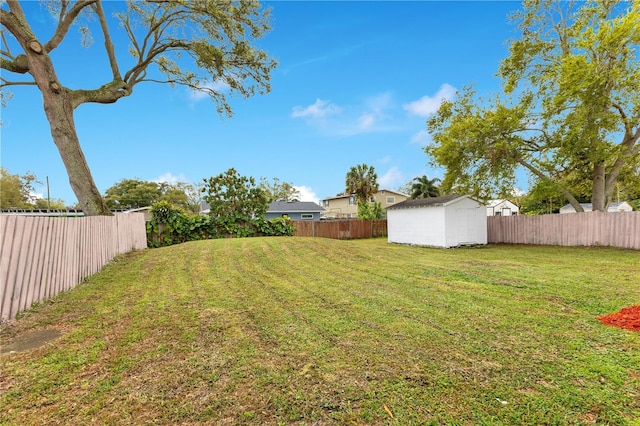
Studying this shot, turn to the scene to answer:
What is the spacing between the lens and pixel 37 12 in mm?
9438

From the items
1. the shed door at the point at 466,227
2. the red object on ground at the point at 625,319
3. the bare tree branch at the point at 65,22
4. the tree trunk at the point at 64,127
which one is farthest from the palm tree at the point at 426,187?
the bare tree branch at the point at 65,22

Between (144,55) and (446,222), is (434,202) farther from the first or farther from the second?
(144,55)

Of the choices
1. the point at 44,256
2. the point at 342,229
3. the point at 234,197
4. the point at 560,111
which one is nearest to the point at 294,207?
the point at 342,229

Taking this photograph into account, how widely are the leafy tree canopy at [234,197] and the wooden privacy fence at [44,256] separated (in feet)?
24.7

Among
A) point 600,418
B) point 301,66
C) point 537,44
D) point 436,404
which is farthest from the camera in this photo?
point 537,44

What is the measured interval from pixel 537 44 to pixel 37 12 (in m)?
20.1

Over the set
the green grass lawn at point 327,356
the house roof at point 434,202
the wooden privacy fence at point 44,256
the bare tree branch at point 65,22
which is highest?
the bare tree branch at point 65,22

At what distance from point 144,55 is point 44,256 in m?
10.5

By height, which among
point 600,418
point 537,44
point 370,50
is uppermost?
point 537,44

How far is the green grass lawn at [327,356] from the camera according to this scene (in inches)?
79.6

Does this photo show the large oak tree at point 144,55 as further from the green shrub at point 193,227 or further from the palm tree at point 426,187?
the palm tree at point 426,187

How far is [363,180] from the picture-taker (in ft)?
94.2

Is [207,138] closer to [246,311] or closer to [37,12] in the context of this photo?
[37,12]

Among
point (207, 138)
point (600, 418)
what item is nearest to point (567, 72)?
point (600, 418)
